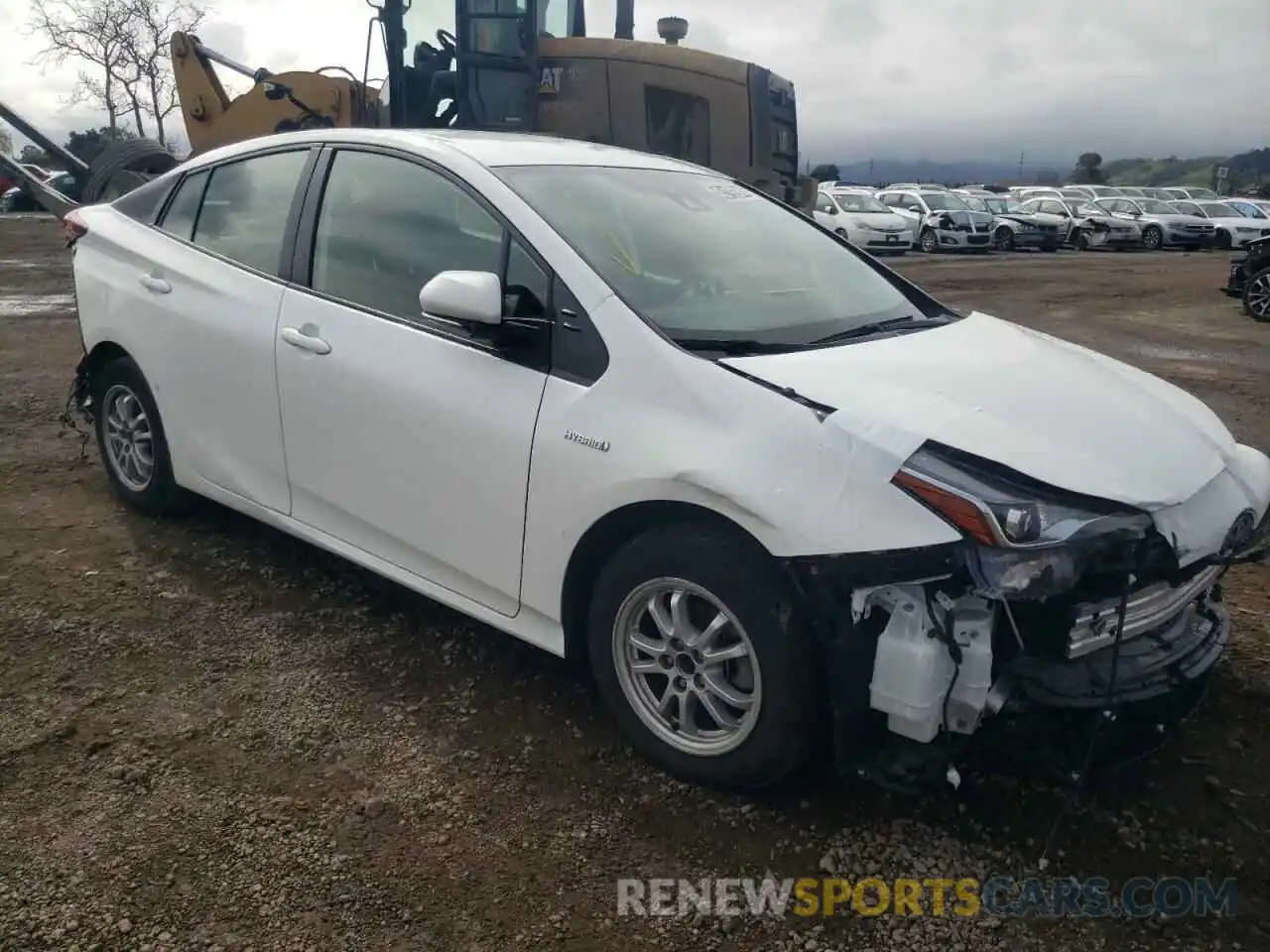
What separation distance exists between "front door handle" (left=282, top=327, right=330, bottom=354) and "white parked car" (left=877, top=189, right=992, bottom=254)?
22802mm

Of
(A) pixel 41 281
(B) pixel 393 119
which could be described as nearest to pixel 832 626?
(B) pixel 393 119

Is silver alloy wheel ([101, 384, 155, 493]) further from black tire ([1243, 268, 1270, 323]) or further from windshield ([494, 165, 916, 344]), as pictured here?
black tire ([1243, 268, 1270, 323])

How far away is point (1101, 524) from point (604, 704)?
154cm

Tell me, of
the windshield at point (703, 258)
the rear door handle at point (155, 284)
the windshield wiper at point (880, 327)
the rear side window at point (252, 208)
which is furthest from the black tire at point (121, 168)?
the windshield wiper at point (880, 327)

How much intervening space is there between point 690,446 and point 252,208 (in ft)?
7.63

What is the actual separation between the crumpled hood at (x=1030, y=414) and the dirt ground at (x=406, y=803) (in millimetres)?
812

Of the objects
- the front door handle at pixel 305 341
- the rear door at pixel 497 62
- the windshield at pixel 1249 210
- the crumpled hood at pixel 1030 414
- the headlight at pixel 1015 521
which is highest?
the rear door at pixel 497 62

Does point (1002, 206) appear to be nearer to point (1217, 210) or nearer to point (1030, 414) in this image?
point (1217, 210)

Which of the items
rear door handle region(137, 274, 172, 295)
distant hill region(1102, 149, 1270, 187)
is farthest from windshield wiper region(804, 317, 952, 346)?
distant hill region(1102, 149, 1270, 187)

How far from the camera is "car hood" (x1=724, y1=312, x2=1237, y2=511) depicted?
2.49 m

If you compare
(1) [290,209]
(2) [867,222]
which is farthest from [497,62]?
Answer: (2) [867,222]

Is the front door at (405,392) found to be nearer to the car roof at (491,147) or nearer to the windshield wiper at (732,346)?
the car roof at (491,147)

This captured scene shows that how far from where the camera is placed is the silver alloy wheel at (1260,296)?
13.2 metres

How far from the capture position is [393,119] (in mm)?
10938
